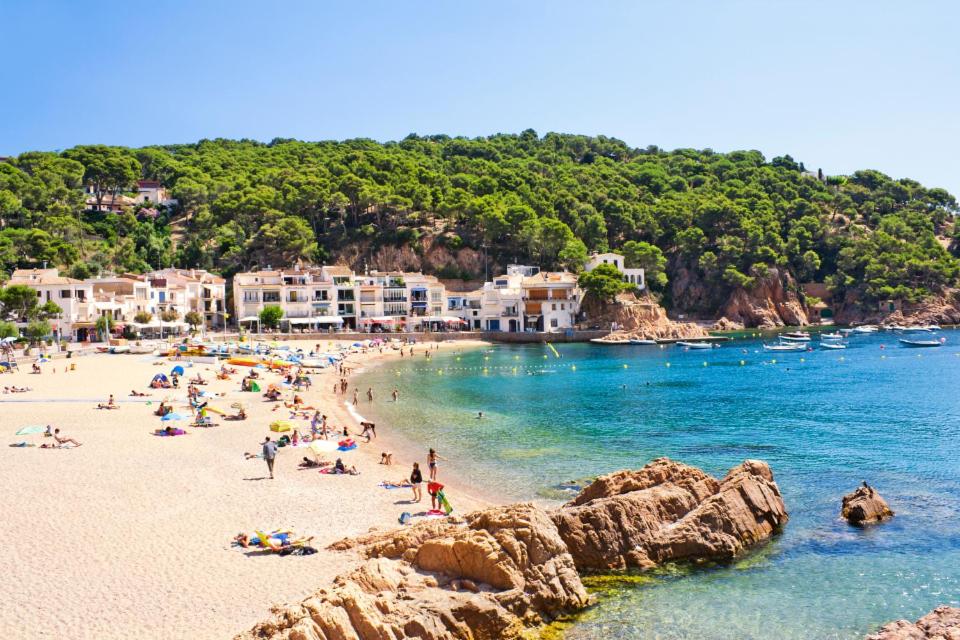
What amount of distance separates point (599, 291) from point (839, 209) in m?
64.7

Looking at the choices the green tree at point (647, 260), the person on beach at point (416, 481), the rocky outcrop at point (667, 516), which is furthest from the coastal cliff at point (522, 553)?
the green tree at point (647, 260)

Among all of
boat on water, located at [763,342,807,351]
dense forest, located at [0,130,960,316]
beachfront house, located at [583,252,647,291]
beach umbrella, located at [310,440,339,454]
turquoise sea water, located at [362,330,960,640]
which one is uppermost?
dense forest, located at [0,130,960,316]

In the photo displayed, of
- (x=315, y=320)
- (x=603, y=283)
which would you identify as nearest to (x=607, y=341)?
(x=603, y=283)

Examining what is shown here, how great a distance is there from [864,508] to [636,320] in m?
68.1

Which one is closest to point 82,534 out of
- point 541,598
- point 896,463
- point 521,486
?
point 541,598

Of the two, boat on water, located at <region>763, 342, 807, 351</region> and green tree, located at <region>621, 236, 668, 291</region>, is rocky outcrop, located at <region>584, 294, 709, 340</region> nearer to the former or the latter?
green tree, located at <region>621, 236, 668, 291</region>

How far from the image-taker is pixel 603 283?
3334 inches

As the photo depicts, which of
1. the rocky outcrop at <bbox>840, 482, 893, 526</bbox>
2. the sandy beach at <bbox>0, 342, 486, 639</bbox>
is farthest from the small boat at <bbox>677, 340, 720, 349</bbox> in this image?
the rocky outcrop at <bbox>840, 482, 893, 526</bbox>

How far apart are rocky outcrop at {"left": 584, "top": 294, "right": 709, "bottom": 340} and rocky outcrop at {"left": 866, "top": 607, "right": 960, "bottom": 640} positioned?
238 feet

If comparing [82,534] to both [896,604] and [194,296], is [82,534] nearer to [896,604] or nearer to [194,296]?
[896,604]

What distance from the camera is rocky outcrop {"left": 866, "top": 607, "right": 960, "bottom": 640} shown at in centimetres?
959

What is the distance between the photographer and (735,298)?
102 meters

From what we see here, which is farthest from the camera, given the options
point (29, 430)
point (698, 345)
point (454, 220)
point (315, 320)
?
point (454, 220)

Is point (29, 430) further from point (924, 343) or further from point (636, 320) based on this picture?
point (924, 343)
